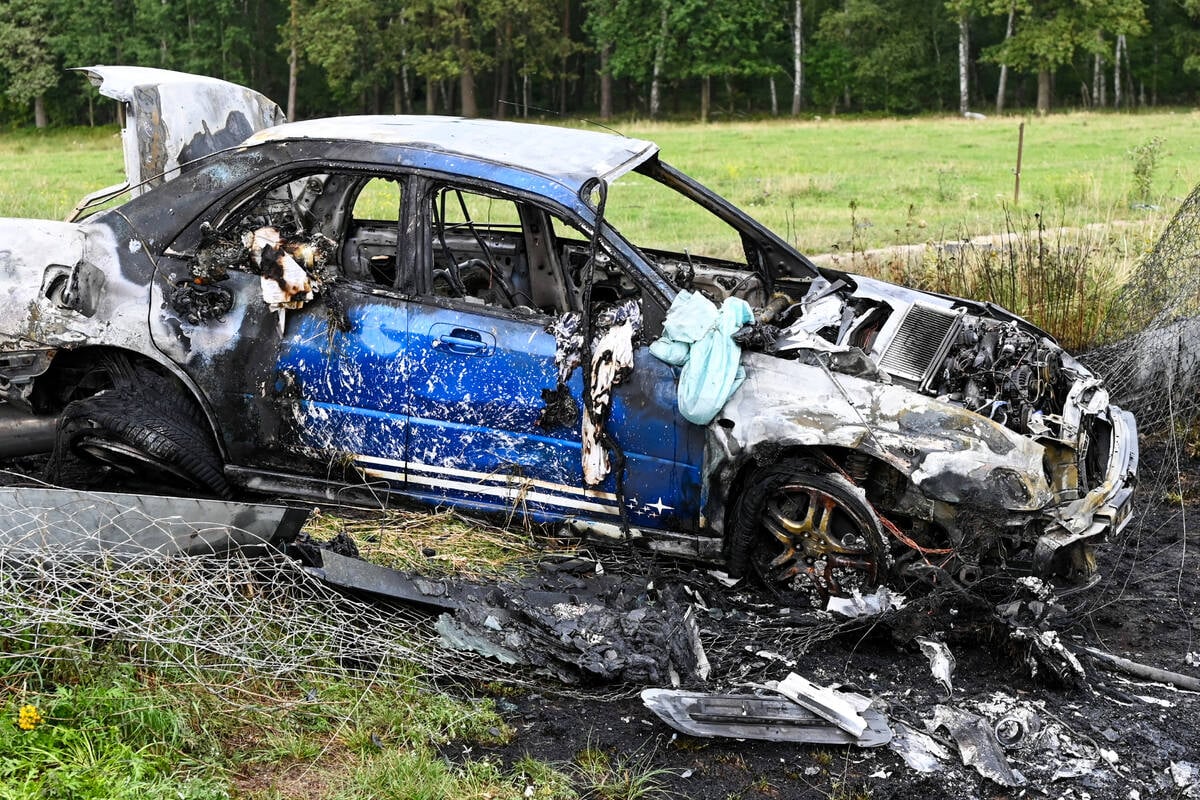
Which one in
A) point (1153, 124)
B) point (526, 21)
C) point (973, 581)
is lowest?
point (973, 581)

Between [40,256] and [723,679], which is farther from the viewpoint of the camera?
[40,256]

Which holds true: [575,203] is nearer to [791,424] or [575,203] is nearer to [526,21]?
[791,424]

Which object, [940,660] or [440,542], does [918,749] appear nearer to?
[940,660]

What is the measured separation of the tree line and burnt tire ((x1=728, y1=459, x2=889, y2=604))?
47.1 meters

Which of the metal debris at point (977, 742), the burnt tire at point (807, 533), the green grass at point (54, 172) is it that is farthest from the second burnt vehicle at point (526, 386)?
the green grass at point (54, 172)

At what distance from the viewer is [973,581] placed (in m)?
4.64

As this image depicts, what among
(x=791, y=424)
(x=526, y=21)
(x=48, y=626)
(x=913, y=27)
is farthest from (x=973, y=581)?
(x=913, y=27)

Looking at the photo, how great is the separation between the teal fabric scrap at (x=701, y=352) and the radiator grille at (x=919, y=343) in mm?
726

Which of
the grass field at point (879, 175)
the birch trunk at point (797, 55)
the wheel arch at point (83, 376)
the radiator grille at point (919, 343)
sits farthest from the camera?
→ the birch trunk at point (797, 55)

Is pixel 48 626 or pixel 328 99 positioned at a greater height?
pixel 328 99

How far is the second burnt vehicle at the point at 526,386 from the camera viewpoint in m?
4.74

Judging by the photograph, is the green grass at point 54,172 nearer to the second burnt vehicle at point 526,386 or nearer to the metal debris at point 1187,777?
the second burnt vehicle at point 526,386

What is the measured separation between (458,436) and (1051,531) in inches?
99.3

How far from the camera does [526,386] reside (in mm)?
4969
